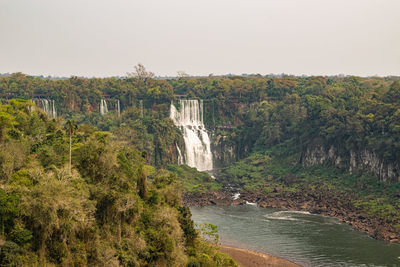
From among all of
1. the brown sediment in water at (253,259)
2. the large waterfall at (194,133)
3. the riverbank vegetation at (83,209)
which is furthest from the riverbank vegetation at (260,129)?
the brown sediment in water at (253,259)

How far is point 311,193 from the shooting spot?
63188 mm

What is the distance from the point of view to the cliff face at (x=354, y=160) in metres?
59.5

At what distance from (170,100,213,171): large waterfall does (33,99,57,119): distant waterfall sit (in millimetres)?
19277

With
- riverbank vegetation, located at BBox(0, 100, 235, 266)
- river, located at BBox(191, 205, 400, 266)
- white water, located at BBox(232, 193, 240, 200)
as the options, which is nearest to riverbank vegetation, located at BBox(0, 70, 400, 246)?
riverbank vegetation, located at BBox(0, 100, 235, 266)

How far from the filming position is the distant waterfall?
8300 centimetres

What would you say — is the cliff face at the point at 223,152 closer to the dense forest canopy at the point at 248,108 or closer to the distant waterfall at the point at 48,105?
the dense forest canopy at the point at 248,108

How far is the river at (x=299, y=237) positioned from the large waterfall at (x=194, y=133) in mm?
24495

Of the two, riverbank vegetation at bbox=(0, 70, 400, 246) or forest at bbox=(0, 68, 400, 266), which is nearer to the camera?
forest at bbox=(0, 68, 400, 266)

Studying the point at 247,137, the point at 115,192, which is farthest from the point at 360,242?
the point at 247,137

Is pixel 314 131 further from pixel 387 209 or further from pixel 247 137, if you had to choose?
pixel 387 209

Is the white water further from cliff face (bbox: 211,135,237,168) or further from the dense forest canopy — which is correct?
cliff face (bbox: 211,135,237,168)

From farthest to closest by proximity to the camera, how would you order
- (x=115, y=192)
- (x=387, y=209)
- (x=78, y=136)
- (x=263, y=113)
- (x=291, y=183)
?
(x=263, y=113) → (x=291, y=183) → (x=387, y=209) → (x=78, y=136) → (x=115, y=192)

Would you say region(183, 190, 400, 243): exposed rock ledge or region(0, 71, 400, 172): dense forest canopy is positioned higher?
region(0, 71, 400, 172): dense forest canopy

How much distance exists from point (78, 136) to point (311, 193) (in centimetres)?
3091
